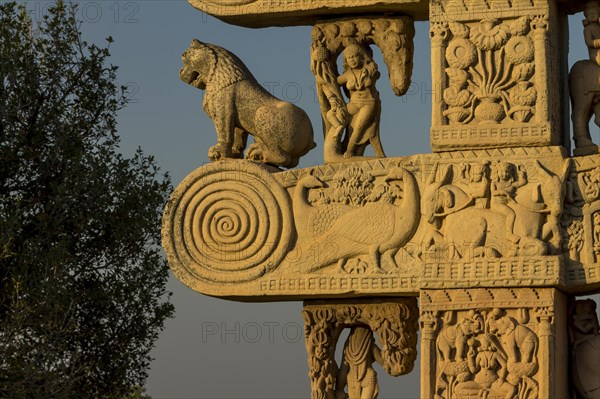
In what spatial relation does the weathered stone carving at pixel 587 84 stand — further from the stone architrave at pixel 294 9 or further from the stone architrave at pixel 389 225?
the stone architrave at pixel 294 9

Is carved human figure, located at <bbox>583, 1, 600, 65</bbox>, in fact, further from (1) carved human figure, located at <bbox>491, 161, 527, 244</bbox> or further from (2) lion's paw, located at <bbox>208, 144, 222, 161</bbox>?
(2) lion's paw, located at <bbox>208, 144, 222, 161</bbox>

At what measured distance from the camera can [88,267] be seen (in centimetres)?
1580

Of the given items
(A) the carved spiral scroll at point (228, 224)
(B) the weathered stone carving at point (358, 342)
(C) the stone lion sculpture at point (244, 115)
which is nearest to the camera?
(A) the carved spiral scroll at point (228, 224)

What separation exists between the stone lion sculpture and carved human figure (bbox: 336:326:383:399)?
4.26ft

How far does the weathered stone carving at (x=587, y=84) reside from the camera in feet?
38.9

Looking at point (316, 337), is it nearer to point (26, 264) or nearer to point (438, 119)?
point (438, 119)

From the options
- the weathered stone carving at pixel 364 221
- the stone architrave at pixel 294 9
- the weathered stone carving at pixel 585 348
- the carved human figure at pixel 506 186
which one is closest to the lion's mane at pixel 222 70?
Answer: the stone architrave at pixel 294 9

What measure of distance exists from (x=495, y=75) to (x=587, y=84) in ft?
2.05

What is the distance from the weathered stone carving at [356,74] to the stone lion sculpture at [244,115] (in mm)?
216

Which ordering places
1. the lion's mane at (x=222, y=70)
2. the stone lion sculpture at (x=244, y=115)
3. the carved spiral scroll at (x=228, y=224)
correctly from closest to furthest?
the carved spiral scroll at (x=228, y=224) → the stone lion sculpture at (x=244, y=115) → the lion's mane at (x=222, y=70)

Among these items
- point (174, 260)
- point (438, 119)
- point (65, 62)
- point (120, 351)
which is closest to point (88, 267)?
point (120, 351)

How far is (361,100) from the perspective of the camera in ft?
40.9

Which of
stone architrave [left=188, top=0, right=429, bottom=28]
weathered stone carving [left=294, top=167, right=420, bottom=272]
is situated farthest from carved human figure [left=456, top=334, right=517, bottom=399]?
stone architrave [left=188, top=0, right=429, bottom=28]

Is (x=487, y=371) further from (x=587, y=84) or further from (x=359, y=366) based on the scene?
(x=587, y=84)
